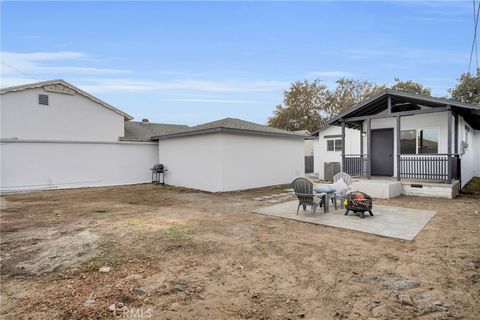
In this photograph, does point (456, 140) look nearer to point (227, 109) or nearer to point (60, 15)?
point (60, 15)

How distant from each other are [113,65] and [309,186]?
13867 millimetres

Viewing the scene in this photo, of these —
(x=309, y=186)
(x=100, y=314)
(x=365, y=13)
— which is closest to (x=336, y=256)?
(x=309, y=186)

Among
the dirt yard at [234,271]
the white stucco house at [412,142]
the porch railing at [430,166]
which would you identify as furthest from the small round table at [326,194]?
the porch railing at [430,166]

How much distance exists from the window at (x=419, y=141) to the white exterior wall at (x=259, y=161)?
5649mm

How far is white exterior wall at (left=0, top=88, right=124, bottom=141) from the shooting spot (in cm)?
1262

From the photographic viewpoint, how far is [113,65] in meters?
15.1

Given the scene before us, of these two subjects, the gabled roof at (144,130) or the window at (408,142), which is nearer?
the window at (408,142)

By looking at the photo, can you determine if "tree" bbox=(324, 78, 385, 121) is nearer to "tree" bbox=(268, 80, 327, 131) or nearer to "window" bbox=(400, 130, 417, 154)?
"tree" bbox=(268, 80, 327, 131)

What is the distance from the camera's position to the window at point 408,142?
399 inches

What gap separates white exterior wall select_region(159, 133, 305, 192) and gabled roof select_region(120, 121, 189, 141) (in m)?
2.36

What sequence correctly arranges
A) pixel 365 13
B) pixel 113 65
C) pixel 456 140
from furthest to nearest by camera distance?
pixel 113 65, pixel 365 13, pixel 456 140

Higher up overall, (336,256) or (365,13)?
(365,13)

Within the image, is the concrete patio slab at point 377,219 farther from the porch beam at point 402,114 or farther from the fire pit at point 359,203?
the porch beam at point 402,114

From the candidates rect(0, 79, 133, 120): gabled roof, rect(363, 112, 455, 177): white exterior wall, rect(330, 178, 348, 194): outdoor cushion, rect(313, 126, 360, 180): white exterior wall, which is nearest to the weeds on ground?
rect(363, 112, 455, 177): white exterior wall
